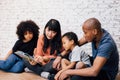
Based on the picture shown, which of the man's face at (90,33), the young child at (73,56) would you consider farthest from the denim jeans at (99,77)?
the man's face at (90,33)

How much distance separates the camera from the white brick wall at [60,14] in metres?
3.65

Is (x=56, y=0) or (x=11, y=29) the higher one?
(x=56, y=0)

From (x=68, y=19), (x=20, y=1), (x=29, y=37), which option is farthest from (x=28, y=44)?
(x=20, y=1)

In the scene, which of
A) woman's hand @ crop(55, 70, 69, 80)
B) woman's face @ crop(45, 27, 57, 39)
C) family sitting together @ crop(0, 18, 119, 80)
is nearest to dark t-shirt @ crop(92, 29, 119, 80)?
family sitting together @ crop(0, 18, 119, 80)

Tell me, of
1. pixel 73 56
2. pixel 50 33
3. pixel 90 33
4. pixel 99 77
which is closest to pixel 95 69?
pixel 99 77

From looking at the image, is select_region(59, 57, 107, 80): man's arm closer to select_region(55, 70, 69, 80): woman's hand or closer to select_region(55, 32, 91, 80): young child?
select_region(55, 70, 69, 80): woman's hand

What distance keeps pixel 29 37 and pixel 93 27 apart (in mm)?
1360

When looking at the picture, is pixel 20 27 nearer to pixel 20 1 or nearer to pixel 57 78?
pixel 20 1

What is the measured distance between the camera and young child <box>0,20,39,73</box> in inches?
136

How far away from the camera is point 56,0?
13.1ft

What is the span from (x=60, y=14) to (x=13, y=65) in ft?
3.67

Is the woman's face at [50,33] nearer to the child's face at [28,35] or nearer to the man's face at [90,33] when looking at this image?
the child's face at [28,35]

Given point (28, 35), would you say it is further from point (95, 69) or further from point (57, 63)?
point (95, 69)

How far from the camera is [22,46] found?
352cm
